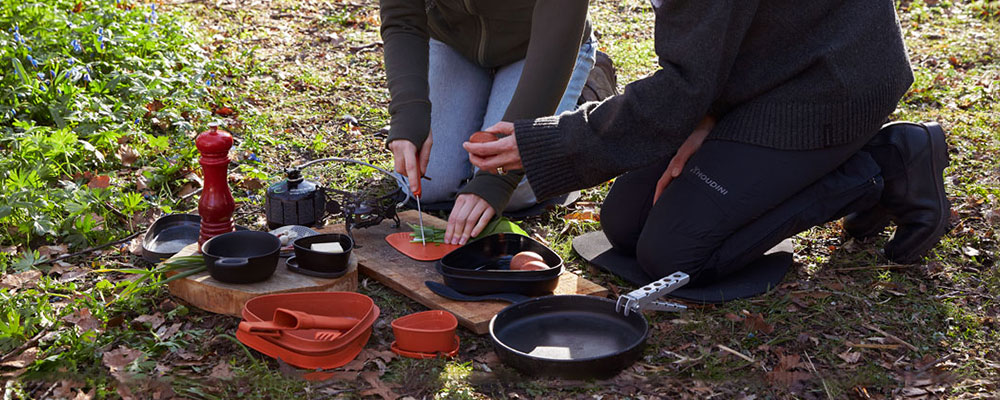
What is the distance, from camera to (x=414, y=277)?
9.94 ft

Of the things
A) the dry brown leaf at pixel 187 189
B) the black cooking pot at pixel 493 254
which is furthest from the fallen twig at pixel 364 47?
the black cooking pot at pixel 493 254

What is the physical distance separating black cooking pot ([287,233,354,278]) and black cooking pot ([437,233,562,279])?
34 cm

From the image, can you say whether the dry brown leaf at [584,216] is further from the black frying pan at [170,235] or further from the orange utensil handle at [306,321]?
the black frying pan at [170,235]

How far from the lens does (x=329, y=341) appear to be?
2.41 meters

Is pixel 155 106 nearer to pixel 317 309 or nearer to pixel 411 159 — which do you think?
pixel 411 159

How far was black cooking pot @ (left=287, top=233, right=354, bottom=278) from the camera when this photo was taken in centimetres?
284

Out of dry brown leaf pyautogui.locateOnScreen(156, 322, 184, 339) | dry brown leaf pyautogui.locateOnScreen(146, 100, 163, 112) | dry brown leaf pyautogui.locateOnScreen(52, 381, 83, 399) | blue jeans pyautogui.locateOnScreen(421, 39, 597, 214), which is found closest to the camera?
dry brown leaf pyautogui.locateOnScreen(52, 381, 83, 399)

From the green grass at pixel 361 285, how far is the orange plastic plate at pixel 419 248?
0.21m

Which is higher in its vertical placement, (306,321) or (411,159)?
(411,159)

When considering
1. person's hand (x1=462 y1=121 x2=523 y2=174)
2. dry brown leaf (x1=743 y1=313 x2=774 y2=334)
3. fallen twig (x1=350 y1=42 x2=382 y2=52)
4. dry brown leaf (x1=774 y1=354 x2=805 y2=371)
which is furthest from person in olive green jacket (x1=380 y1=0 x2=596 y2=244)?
fallen twig (x1=350 y1=42 x2=382 y2=52)

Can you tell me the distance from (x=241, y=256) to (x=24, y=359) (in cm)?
71

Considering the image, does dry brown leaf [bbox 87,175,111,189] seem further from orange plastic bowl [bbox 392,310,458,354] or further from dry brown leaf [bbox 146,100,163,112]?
orange plastic bowl [bbox 392,310,458,354]

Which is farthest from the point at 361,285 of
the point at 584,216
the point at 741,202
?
the point at 741,202

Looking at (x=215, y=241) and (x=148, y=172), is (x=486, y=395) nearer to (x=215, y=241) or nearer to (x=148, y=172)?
(x=215, y=241)
